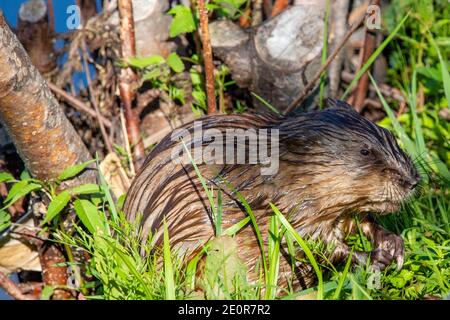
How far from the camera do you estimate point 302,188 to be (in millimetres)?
3129

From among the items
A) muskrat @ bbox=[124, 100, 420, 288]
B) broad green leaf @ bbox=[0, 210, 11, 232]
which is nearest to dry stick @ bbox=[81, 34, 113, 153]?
broad green leaf @ bbox=[0, 210, 11, 232]

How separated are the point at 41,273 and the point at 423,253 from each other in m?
1.96

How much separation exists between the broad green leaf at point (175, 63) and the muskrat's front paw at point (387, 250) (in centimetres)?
155

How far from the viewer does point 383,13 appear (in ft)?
16.7

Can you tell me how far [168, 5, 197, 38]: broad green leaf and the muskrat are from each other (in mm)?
1232

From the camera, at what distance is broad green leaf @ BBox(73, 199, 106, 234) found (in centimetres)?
347

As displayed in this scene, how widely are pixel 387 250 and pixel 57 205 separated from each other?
1358 millimetres

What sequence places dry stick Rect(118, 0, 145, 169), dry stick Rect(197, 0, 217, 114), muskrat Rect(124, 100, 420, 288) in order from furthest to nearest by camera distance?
dry stick Rect(118, 0, 145, 169), dry stick Rect(197, 0, 217, 114), muskrat Rect(124, 100, 420, 288)

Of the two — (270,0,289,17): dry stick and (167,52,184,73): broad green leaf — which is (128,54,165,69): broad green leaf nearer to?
(167,52,184,73): broad green leaf

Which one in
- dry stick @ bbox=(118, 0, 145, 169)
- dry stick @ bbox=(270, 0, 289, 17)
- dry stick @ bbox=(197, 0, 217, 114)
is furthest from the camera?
dry stick @ bbox=(270, 0, 289, 17)

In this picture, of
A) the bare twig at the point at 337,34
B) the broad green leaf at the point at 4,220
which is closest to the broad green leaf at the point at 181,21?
the bare twig at the point at 337,34

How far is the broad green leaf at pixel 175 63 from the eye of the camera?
4.48m

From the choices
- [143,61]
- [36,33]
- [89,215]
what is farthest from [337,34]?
[89,215]

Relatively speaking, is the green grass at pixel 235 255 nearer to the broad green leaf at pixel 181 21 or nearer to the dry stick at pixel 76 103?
the dry stick at pixel 76 103
